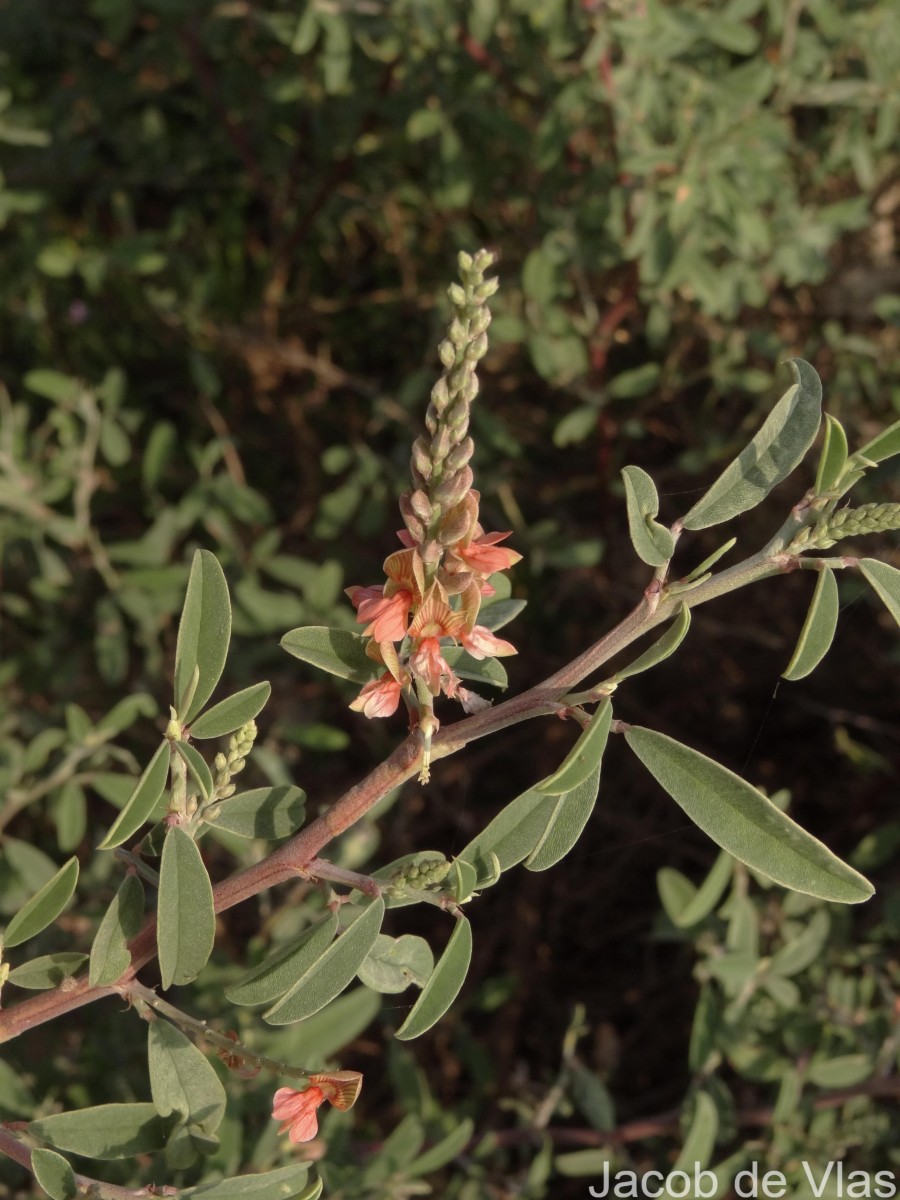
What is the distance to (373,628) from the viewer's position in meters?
0.92

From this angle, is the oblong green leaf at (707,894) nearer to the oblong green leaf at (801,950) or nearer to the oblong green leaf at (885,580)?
the oblong green leaf at (801,950)

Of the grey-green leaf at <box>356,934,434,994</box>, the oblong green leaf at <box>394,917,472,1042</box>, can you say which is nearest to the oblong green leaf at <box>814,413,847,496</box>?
the oblong green leaf at <box>394,917,472,1042</box>

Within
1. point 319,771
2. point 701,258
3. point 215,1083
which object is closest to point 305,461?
point 319,771

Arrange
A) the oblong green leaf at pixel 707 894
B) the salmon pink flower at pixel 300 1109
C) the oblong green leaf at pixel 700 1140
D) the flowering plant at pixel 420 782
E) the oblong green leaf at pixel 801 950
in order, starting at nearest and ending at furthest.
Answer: the flowering plant at pixel 420 782 < the salmon pink flower at pixel 300 1109 < the oblong green leaf at pixel 700 1140 < the oblong green leaf at pixel 707 894 < the oblong green leaf at pixel 801 950

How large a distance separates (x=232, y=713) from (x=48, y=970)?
1.14 feet

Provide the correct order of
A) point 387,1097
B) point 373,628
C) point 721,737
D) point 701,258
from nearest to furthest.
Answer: point 373,628 → point 701,258 → point 387,1097 → point 721,737

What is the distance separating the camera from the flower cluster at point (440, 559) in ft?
2.75

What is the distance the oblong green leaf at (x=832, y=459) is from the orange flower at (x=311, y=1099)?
2.27 ft

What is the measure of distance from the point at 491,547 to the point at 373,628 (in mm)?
119

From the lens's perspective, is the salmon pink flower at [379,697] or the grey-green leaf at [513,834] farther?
the grey-green leaf at [513,834]

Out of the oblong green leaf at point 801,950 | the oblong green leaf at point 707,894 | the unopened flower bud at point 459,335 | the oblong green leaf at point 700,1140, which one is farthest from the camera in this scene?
the oblong green leaf at point 801,950

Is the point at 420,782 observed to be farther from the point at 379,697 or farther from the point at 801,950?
the point at 801,950

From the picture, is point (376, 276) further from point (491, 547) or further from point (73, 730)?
point (491, 547)

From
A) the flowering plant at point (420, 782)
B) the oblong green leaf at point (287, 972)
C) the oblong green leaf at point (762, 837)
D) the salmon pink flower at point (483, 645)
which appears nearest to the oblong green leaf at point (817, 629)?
the flowering plant at point (420, 782)
